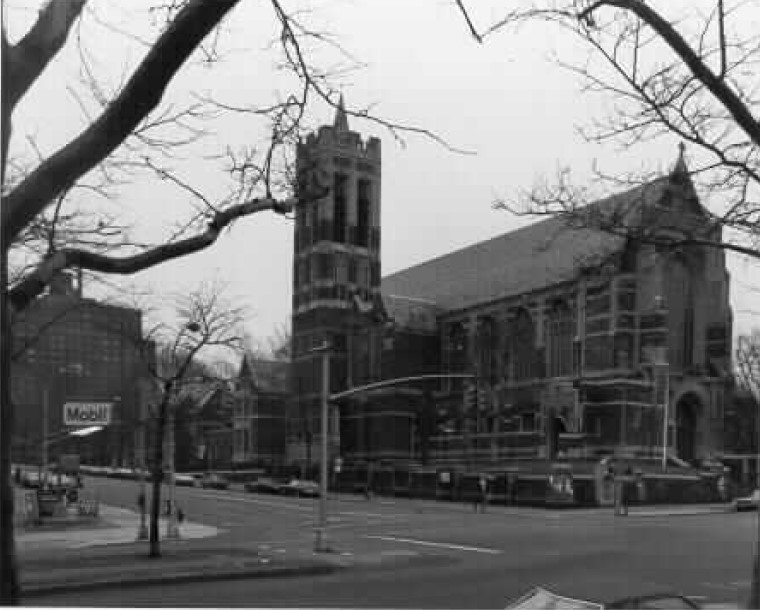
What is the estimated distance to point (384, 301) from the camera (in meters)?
11.7

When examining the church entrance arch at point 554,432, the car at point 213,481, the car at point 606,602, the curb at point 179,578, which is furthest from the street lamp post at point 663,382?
the car at point 606,602

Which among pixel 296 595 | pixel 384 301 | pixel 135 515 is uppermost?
pixel 384 301

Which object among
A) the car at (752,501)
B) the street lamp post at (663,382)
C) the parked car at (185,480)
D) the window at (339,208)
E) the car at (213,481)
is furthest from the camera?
the street lamp post at (663,382)

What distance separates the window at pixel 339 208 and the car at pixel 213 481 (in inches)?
799

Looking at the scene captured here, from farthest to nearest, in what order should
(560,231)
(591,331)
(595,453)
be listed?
1. (595,453)
2. (591,331)
3. (560,231)

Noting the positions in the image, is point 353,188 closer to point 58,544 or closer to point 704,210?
point 704,210

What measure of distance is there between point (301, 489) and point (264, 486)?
59.4 inches

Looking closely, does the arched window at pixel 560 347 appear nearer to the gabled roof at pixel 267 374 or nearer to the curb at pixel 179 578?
the gabled roof at pixel 267 374

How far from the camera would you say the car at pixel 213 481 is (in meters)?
28.0

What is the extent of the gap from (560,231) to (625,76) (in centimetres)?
125

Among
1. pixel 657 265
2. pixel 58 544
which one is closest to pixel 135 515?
pixel 58 544

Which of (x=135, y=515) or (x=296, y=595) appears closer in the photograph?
(x=296, y=595)

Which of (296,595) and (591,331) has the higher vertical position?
(591,331)

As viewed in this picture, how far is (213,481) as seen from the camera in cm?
3134
